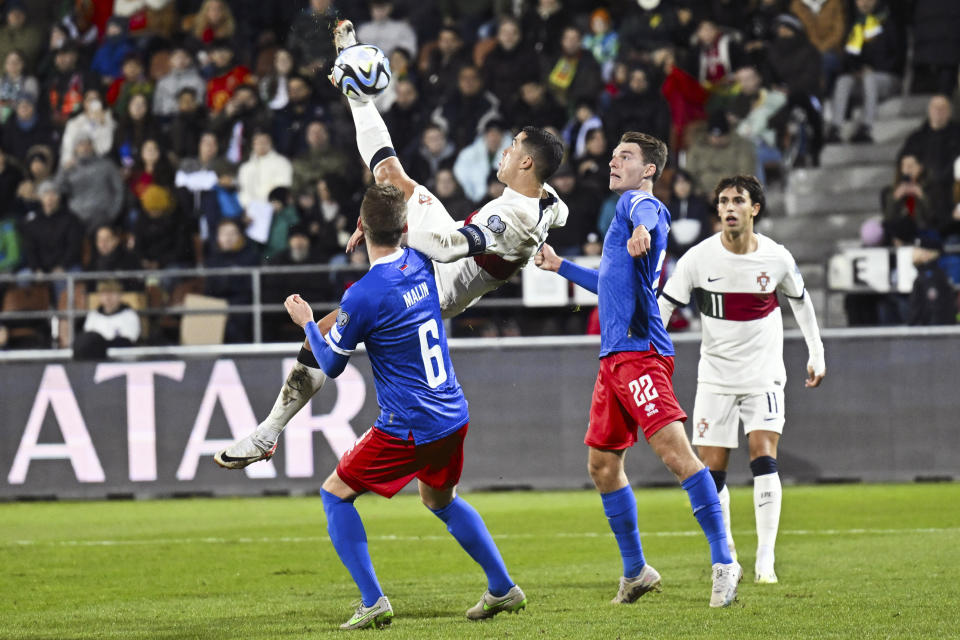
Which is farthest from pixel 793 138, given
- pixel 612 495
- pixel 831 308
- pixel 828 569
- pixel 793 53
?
pixel 612 495

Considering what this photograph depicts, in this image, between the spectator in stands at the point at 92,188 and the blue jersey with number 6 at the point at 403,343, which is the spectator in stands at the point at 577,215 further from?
the blue jersey with number 6 at the point at 403,343

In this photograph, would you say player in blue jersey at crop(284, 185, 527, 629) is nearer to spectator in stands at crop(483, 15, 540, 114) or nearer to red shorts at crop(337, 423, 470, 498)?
red shorts at crop(337, 423, 470, 498)

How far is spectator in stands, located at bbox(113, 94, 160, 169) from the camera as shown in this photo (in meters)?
19.3

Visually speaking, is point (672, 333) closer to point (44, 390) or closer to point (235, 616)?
point (44, 390)

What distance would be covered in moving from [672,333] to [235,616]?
7989mm

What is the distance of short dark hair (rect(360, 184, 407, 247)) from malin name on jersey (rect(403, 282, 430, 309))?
0.81ft

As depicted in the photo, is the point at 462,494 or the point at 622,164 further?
the point at 462,494

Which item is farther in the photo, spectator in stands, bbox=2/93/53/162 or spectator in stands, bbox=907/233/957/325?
spectator in stands, bbox=2/93/53/162

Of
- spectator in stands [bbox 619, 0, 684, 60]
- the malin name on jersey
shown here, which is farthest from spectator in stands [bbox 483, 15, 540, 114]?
the malin name on jersey

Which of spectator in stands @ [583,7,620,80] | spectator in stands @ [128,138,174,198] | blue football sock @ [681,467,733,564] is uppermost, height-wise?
spectator in stands @ [583,7,620,80]

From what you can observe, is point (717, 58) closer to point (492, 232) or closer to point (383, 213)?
point (492, 232)

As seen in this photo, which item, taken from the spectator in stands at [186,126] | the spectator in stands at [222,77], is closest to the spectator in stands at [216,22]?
the spectator in stands at [222,77]

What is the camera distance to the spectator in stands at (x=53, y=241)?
17.8 meters

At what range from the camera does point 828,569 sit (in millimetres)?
8984
